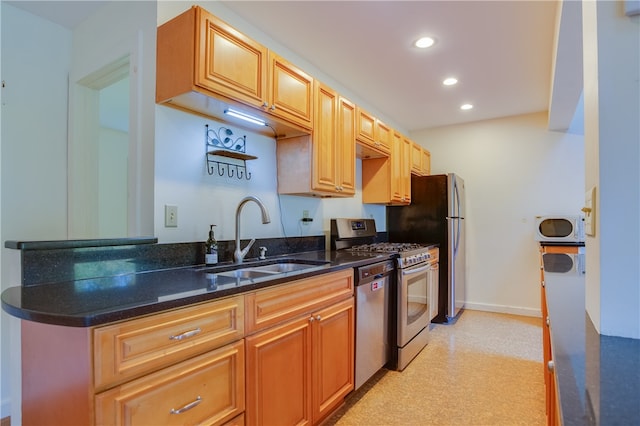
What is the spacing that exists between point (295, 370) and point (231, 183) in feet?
3.91

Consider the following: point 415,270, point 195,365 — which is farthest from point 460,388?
point 195,365

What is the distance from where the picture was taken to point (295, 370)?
1647 millimetres

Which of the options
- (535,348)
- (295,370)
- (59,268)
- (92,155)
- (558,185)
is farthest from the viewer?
(558,185)

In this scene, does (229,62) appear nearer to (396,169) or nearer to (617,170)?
(617,170)

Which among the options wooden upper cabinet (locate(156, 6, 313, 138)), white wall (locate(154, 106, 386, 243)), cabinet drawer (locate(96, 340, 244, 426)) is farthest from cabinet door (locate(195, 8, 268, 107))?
cabinet drawer (locate(96, 340, 244, 426))

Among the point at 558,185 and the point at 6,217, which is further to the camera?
the point at 558,185

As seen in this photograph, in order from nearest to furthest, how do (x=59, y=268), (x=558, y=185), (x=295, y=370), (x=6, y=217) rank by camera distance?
(x=59, y=268) < (x=295, y=370) < (x=6, y=217) < (x=558, y=185)

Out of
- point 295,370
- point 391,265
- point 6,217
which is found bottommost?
point 295,370

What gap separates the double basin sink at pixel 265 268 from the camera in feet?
6.07

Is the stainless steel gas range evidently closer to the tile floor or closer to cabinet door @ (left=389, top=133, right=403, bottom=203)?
→ the tile floor

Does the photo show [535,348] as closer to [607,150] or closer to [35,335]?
[607,150]

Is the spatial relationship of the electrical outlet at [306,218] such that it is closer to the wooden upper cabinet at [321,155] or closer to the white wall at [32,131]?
the wooden upper cabinet at [321,155]

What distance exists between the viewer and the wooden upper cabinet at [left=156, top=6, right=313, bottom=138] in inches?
64.1

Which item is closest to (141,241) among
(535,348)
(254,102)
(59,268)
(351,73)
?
(59,268)
